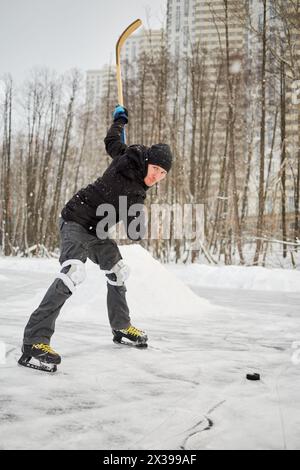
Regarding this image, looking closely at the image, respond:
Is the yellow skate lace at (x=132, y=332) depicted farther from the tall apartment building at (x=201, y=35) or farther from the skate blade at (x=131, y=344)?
the tall apartment building at (x=201, y=35)

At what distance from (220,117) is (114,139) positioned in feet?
53.9

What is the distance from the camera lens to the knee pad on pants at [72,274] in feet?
8.69

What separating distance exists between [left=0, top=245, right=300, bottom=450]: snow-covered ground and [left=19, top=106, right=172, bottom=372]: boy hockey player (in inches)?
7.0

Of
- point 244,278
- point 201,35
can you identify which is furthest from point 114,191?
point 201,35

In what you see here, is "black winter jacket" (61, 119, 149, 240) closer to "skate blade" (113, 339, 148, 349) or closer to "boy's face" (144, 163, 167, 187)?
"boy's face" (144, 163, 167, 187)

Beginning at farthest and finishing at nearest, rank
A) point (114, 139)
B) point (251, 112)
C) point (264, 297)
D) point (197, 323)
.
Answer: point (251, 112) → point (264, 297) → point (197, 323) → point (114, 139)

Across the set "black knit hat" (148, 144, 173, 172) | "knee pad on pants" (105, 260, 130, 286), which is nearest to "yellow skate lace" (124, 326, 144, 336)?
"knee pad on pants" (105, 260, 130, 286)

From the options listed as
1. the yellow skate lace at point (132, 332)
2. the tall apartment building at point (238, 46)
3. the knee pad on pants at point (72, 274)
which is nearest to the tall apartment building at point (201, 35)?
the tall apartment building at point (238, 46)

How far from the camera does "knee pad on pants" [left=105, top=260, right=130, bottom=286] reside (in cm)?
311

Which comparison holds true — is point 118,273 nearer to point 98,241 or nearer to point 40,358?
point 98,241

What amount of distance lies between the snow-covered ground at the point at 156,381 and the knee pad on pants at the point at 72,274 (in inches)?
21.0

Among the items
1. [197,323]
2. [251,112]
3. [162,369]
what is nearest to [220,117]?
[251,112]
